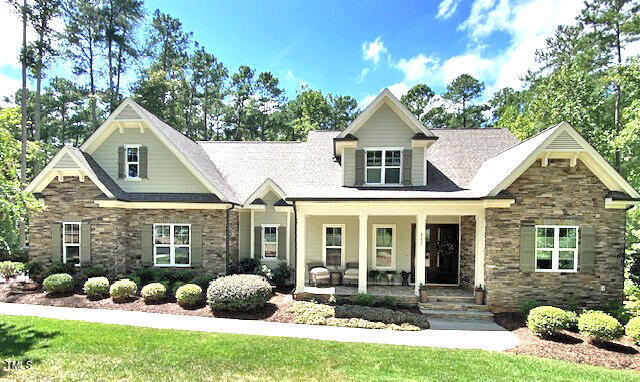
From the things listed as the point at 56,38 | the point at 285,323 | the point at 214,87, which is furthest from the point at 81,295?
the point at 214,87

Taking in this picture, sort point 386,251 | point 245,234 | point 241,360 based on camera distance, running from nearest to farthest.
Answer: point 241,360, point 386,251, point 245,234

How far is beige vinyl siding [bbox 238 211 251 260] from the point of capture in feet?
48.7

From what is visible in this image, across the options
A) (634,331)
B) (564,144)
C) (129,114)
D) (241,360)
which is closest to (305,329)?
(241,360)

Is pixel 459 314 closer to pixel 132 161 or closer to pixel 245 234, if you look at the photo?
pixel 245 234

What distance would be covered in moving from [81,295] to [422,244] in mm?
12875

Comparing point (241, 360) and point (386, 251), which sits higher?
point (386, 251)

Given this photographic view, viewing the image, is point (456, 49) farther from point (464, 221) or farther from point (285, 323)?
point (285, 323)

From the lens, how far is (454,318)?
1011 centimetres

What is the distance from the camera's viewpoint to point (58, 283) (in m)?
11.4

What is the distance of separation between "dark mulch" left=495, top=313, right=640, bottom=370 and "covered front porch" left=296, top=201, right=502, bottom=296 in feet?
11.1

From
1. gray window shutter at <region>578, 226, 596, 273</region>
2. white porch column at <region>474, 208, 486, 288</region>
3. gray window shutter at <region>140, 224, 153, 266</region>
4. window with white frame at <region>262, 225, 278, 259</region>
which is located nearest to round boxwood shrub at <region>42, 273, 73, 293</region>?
gray window shutter at <region>140, 224, 153, 266</region>

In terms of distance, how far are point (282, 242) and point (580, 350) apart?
10.9 meters

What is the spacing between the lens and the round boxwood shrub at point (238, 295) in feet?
33.0

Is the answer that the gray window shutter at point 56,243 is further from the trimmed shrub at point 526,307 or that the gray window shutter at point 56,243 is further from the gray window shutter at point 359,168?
the trimmed shrub at point 526,307
